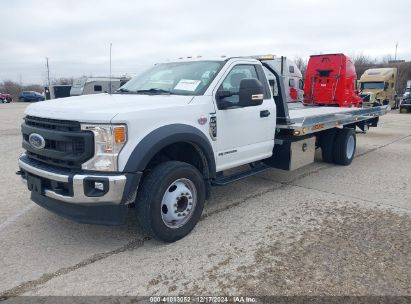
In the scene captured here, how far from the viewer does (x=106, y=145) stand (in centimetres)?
335

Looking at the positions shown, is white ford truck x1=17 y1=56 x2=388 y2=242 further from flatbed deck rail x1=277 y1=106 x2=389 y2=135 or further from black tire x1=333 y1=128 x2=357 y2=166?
black tire x1=333 y1=128 x2=357 y2=166

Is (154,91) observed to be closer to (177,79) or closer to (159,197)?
(177,79)

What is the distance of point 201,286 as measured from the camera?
10.2ft

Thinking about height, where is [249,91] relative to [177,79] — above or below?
below

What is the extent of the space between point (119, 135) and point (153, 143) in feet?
1.18

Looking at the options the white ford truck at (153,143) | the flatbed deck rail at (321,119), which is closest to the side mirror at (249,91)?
the white ford truck at (153,143)

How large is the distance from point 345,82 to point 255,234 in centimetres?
678

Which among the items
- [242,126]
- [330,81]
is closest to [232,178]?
[242,126]

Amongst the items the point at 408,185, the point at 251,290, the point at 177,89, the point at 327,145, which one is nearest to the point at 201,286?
the point at 251,290

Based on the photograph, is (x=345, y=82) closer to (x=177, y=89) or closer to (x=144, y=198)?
(x=177, y=89)

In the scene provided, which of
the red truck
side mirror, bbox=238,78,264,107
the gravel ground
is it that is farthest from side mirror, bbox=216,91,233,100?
the red truck

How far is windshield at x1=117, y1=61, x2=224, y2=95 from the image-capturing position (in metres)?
4.40

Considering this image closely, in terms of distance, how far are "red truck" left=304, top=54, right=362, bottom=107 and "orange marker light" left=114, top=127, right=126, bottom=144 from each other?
7490 millimetres

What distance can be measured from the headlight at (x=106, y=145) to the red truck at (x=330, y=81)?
7.52 metres
